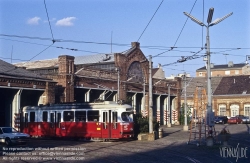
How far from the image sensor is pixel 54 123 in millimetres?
33406

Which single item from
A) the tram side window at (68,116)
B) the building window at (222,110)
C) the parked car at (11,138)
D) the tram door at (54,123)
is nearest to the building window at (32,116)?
the tram door at (54,123)

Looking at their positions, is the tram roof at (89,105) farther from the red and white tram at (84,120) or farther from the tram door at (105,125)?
the tram door at (105,125)

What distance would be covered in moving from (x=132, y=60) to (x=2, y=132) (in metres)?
31.1

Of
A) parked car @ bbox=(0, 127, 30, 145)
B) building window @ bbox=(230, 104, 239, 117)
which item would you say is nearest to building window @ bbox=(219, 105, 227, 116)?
building window @ bbox=(230, 104, 239, 117)

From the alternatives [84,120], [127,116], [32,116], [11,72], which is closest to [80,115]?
[84,120]

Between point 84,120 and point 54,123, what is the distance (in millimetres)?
3279

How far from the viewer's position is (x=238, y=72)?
121 meters

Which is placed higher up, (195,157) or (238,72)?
(238,72)

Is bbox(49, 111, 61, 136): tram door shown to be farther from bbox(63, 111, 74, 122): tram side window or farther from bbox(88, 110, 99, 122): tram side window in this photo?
bbox(88, 110, 99, 122): tram side window

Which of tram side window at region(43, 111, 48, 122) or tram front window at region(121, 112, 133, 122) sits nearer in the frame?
tram front window at region(121, 112, 133, 122)

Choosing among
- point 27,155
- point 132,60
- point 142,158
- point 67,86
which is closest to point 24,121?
point 67,86

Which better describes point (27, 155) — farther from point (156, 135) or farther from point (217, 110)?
point (217, 110)

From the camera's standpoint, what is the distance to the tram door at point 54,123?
109 ft

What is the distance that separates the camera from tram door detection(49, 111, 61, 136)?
33.1 meters
